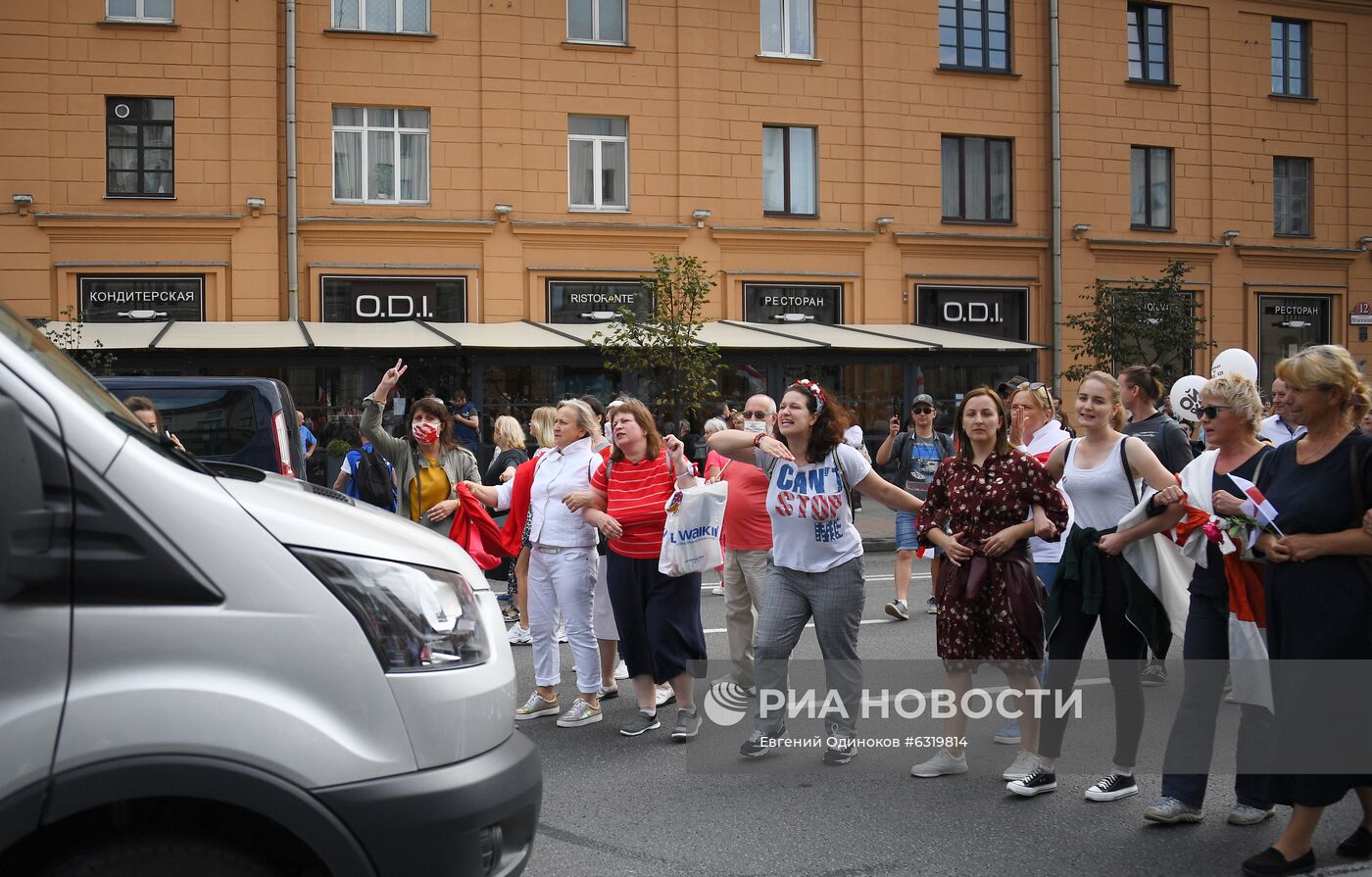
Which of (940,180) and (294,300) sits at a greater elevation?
(940,180)

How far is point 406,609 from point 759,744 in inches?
144

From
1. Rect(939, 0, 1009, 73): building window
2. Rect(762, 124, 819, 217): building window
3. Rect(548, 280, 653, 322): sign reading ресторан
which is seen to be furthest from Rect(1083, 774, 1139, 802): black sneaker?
Rect(939, 0, 1009, 73): building window

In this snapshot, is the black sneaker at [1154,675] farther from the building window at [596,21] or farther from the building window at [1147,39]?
the building window at [1147,39]

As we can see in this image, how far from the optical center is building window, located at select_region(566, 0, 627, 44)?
24.3 metres

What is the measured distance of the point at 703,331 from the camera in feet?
77.3

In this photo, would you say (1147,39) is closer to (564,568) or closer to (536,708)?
(564,568)

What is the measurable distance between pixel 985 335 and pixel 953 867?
908 inches

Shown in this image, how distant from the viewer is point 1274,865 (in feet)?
15.4

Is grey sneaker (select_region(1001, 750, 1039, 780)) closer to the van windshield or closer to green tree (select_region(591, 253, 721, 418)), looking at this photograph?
the van windshield

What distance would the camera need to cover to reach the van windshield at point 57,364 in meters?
3.01

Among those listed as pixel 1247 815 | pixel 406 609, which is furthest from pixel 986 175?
pixel 406 609

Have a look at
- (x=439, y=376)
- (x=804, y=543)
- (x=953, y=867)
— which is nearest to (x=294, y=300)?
(x=439, y=376)

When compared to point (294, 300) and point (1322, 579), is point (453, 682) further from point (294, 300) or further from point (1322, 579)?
point (294, 300)

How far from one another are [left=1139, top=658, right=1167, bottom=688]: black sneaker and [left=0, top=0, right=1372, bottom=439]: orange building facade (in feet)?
47.4
